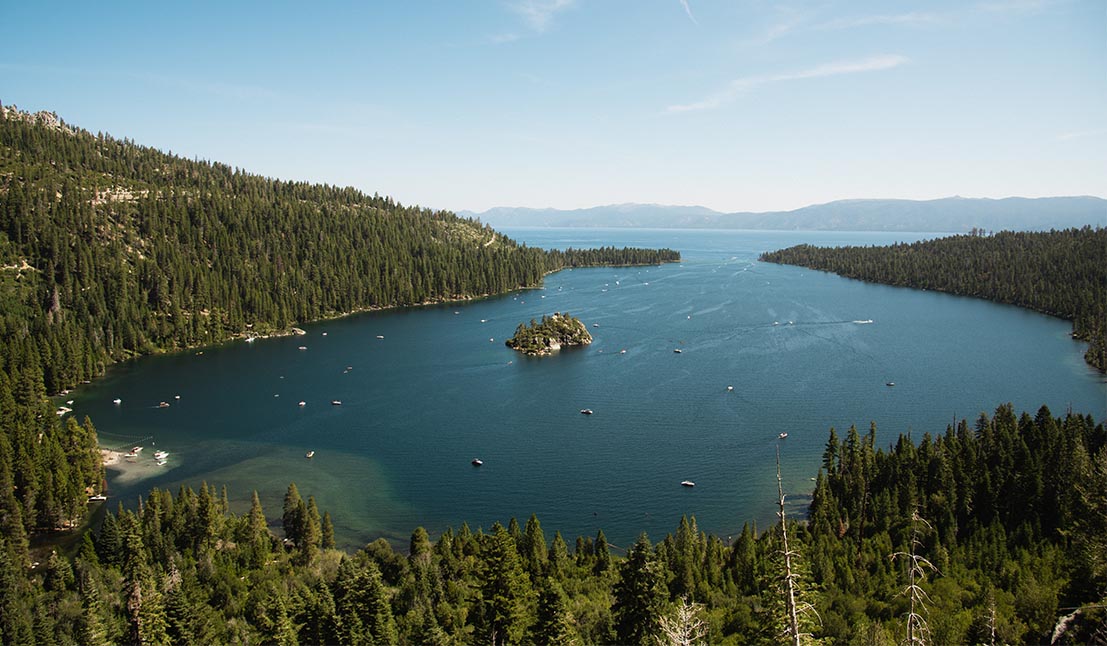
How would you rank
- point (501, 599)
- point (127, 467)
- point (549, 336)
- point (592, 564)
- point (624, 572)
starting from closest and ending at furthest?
point (624, 572), point (501, 599), point (592, 564), point (127, 467), point (549, 336)

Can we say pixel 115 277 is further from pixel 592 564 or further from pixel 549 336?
pixel 592 564

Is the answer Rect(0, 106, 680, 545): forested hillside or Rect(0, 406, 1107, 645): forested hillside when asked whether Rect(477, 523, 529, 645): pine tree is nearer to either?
Rect(0, 406, 1107, 645): forested hillside

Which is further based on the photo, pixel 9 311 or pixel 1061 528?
pixel 9 311

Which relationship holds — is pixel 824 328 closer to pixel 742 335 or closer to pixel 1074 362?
pixel 742 335

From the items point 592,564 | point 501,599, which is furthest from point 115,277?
point 501,599

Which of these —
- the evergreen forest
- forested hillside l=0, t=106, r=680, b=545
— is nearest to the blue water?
the evergreen forest

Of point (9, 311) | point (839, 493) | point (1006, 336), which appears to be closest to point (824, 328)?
point (1006, 336)

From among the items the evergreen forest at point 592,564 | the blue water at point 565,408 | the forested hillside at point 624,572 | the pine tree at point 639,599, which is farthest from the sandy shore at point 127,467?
the pine tree at point 639,599
